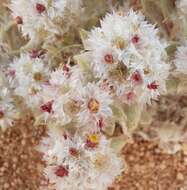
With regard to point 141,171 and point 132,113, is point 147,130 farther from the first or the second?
point 132,113

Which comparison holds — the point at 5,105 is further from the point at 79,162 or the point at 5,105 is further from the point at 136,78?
the point at 136,78

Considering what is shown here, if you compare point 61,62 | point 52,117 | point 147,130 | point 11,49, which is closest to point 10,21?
point 11,49

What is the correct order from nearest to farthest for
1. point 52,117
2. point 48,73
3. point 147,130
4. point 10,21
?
point 52,117, point 48,73, point 10,21, point 147,130

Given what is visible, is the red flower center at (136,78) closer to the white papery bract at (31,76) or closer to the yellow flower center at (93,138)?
the yellow flower center at (93,138)

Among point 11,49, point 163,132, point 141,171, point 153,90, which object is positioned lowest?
point 141,171

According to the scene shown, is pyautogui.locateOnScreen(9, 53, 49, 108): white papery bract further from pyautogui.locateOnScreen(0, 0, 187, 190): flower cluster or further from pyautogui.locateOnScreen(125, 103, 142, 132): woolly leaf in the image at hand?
pyautogui.locateOnScreen(125, 103, 142, 132): woolly leaf

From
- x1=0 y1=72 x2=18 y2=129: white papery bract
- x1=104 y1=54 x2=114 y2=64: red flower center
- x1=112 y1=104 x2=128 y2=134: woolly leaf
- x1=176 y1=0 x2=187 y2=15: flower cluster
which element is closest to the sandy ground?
x1=0 y1=72 x2=18 y2=129: white papery bract
